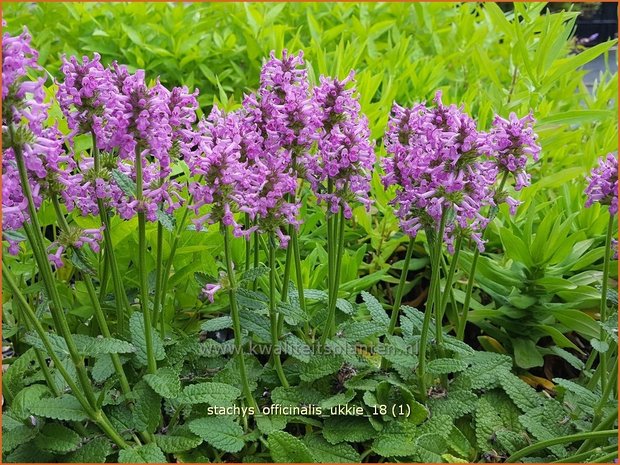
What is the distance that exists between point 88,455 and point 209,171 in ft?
2.21

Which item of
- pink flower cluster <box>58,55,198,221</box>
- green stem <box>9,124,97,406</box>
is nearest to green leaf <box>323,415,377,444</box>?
green stem <box>9,124,97,406</box>

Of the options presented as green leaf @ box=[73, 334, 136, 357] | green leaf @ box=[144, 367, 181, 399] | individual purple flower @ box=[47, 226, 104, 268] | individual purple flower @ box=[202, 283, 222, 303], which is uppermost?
individual purple flower @ box=[47, 226, 104, 268]

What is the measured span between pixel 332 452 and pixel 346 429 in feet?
0.24

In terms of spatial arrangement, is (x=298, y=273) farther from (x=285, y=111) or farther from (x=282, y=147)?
(x=285, y=111)

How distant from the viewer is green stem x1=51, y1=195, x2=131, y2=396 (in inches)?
55.8

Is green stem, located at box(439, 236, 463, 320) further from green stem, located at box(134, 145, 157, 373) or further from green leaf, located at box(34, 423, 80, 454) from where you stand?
green leaf, located at box(34, 423, 80, 454)

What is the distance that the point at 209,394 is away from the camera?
152cm

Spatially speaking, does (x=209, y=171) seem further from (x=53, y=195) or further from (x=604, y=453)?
(x=604, y=453)

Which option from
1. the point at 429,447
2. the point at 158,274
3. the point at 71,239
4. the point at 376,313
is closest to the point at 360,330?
the point at 376,313

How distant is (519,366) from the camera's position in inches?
82.4

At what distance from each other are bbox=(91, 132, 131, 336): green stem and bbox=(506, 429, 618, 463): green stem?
3.27 ft

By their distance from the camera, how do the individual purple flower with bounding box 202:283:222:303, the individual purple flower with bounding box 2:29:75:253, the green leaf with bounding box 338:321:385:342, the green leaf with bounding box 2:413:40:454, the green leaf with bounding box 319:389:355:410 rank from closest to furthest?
the individual purple flower with bounding box 2:29:75:253, the individual purple flower with bounding box 202:283:222:303, the green leaf with bounding box 2:413:40:454, the green leaf with bounding box 319:389:355:410, the green leaf with bounding box 338:321:385:342

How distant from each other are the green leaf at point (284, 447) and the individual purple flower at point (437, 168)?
1.76 ft

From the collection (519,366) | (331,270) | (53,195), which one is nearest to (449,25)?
(519,366)
